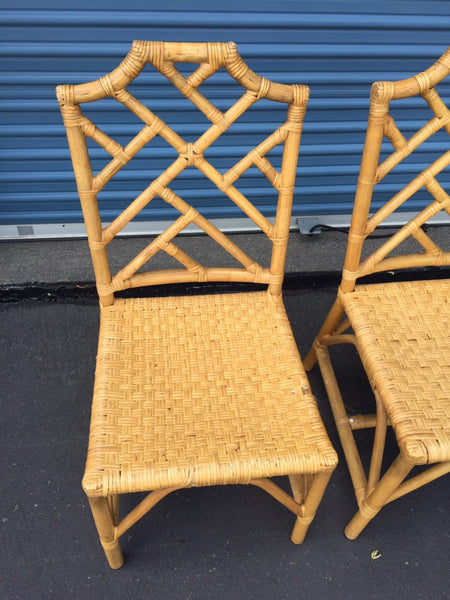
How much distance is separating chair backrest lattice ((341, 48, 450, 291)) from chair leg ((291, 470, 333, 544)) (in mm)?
596

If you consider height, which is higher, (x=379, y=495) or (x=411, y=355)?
(x=411, y=355)

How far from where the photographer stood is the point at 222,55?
3.45 ft

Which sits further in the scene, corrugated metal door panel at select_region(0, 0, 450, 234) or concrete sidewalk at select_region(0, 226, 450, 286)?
concrete sidewalk at select_region(0, 226, 450, 286)

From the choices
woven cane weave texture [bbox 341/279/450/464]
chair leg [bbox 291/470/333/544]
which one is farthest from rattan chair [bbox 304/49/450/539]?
chair leg [bbox 291/470/333/544]

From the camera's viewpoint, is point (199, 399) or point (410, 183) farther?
point (410, 183)

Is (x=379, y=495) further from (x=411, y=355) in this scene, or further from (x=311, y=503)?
(x=411, y=355)

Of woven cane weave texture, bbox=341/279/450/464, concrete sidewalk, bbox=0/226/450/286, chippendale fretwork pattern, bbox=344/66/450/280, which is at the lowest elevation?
concrete sidewalk, bbox=0/226/450/286

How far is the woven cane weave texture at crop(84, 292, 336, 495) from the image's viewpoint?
106cm

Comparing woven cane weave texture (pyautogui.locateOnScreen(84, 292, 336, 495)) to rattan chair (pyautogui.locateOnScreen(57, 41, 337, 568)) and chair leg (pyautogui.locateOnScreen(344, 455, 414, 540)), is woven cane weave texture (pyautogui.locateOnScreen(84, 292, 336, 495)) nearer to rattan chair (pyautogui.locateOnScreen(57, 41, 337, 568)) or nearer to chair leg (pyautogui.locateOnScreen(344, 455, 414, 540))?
rattan chair (pyautogui.locateOnScreen(57, 41, 337, 568))

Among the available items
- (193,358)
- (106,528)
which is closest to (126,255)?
(193,358)

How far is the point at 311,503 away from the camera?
4.19 feet

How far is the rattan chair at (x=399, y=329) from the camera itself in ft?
3.77

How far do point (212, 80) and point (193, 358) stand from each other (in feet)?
4.03

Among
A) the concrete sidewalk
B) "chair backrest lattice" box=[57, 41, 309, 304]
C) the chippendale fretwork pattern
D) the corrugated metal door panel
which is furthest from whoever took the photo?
the concrete sidewalk
